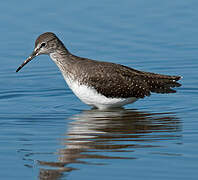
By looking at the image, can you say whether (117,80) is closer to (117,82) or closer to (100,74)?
(117,82)

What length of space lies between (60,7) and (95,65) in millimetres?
6204

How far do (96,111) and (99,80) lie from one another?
694mm

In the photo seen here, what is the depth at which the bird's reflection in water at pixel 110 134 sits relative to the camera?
10.9 meters

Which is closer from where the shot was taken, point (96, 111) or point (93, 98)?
point (93, 98)

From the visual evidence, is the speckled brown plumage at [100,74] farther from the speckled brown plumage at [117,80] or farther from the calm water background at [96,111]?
the calm water background at [96,111]

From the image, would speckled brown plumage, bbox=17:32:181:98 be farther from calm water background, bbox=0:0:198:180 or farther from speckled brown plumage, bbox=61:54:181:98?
calm water background, bbox=0:0:198:180

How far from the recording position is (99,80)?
14.4 metres

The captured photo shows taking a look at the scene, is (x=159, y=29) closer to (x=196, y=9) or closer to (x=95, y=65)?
(x=196, y=9)

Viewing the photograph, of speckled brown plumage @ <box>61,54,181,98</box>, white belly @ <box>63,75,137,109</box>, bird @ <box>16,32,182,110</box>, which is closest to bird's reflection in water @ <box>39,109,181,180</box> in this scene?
white belly @ <box>63,75,137,109</box>

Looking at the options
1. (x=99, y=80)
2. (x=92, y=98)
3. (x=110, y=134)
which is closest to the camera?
(x=110, y=134)

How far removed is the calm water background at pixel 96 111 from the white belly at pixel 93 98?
0.20 metres

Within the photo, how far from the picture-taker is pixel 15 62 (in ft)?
56.9

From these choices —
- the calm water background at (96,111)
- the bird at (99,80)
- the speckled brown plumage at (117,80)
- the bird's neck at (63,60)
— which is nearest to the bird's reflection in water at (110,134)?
the calm water background at (96,111)

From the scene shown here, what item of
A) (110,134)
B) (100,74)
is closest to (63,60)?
(100,74)
